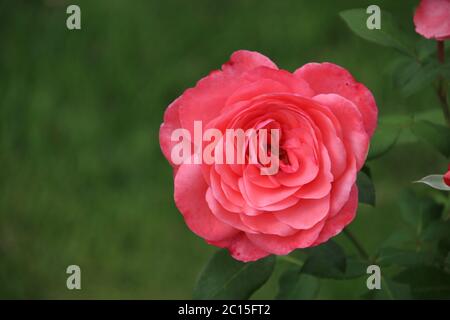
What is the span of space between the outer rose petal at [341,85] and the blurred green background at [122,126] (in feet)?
3.83

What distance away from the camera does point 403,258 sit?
3.84 feet

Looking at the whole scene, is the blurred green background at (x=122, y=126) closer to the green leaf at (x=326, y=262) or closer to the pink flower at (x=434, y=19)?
the green leaf at (x=326, y=262)

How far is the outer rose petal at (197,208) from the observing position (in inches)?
34.5

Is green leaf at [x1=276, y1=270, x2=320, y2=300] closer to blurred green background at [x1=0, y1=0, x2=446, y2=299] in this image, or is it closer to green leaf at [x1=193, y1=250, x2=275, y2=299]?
green leaf at [x1=193, y1=250, x2=275, y2=299]

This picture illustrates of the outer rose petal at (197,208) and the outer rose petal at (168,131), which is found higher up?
the outer rose petal at (168,131)

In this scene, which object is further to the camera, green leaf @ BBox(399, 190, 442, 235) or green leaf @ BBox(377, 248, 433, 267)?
green leaf @ BBox(399, 190, 442, 235)

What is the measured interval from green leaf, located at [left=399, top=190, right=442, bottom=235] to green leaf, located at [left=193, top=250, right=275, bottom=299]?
382 millimetres

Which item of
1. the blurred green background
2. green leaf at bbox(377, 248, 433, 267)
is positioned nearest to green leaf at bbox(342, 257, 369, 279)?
green leaf at bbox(377, 248, 433, 267)

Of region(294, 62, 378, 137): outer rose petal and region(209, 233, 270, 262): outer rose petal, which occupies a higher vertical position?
region(294, 62, 378, 137): outer rose petal

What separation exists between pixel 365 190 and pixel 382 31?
0.81 ft

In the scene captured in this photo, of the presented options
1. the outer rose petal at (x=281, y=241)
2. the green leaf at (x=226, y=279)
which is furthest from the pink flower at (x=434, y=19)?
the green leaf at (x=226, y=279)

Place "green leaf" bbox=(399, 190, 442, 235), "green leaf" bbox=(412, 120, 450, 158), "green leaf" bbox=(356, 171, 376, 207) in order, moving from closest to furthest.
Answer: "green leaf" bbox=(356, 171, 376, 207), "green leaf" bbox=(412, 120, 450, 158), "green leaf" bbox=(399, 190, 442, 235)

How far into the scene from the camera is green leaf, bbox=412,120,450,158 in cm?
110
